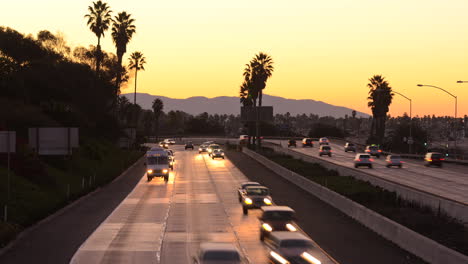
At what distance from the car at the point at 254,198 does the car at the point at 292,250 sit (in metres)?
14.1

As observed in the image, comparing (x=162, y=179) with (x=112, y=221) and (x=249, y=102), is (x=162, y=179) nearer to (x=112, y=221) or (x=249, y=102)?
(x=112, y=221)

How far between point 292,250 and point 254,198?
51.9 feet

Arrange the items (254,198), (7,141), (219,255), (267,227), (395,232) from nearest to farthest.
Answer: (219,255) < (267,227) < (395,232) < (7,141) < (254,198)

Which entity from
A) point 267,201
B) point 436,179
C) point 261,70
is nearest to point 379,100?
point 261,70

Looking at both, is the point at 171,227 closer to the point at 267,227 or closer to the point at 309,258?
the point at 267,227

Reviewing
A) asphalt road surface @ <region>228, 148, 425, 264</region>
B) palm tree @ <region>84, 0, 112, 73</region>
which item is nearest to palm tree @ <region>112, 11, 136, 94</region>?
palm tree @ <region>84, 0, 112, 73</region>

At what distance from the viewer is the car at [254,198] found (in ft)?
113

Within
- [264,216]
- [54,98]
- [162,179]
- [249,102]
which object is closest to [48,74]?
[54,98]

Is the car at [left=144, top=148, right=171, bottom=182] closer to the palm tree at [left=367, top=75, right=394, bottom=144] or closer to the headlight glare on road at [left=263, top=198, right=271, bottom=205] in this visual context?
the headlight glare on road at [left=263, top=198, right=271, bottom=205]

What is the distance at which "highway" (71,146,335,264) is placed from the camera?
2295 cm

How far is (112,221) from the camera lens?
3244 cm

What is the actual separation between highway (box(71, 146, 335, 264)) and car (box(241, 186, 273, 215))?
0.59m

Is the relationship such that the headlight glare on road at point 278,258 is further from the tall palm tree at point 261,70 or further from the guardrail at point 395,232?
the tall palm tree at point 261,70

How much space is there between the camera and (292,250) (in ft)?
61.8
